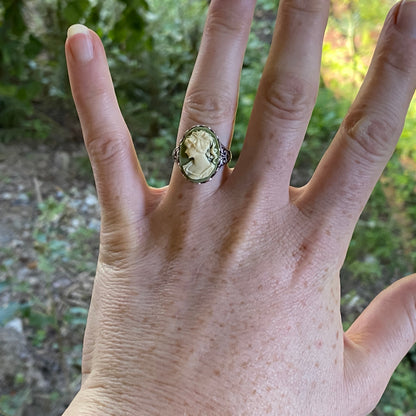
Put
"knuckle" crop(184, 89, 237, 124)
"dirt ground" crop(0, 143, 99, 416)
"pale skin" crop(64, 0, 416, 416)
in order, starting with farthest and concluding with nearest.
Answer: "dirt ground" crop(0, 143, 99, 416), "knuckle" crop(184, 89, 237, 124), "pale skin" crop(64, 0, 416, 416)

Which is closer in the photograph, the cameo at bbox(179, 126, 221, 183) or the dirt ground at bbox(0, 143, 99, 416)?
the cameo at bbox(179, 126, 221, 183)

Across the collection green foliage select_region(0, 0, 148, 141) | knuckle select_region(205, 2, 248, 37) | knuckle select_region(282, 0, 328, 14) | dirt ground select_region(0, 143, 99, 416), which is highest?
knuckle select_region(282, 0, 328, 14)

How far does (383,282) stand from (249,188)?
136cm

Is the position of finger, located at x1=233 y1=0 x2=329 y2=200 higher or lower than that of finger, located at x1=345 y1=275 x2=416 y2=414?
higher

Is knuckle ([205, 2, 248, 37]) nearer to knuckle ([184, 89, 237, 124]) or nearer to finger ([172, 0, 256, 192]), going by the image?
finger ([172, 0, 256, 192])

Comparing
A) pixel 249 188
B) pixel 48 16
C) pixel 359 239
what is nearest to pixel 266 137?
pixel 249 188

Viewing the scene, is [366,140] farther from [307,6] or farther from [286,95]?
[307,6]

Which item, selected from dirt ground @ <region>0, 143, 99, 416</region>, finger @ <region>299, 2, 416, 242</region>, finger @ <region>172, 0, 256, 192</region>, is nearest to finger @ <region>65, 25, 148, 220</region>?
finger @ <region>172, 0, 256, 192</region>

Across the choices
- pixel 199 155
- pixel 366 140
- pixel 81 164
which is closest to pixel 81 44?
pixel 199 155

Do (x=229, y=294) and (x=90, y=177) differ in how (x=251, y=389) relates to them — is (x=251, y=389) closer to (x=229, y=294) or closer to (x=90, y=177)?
(x=229, y=294)

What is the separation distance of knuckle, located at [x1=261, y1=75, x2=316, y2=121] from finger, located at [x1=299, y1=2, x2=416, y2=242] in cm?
9

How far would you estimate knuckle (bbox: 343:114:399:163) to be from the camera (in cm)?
86

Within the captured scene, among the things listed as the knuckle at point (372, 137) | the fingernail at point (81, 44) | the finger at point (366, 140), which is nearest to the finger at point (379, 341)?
the finger at point (366, 140)

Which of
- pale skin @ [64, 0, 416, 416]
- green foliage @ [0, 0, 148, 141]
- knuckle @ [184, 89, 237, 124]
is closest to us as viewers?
pale skin @ [64, 0, 416, 416]
